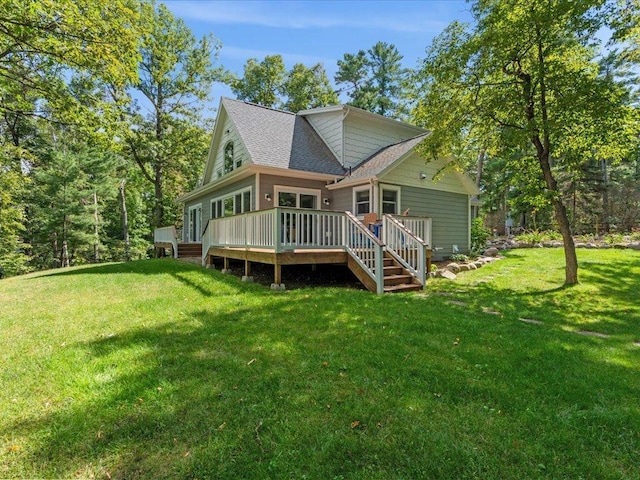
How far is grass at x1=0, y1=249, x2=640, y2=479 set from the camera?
6.85ft

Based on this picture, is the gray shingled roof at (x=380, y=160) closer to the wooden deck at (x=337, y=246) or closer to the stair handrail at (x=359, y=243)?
the wooden deck at (x=337, y=246)

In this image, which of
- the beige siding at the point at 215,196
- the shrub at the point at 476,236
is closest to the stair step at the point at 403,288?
the beige siding at the point at 215,196

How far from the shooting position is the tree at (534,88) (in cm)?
716

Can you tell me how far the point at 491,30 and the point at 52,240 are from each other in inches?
1150

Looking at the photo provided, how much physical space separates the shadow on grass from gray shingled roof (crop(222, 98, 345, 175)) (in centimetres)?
762

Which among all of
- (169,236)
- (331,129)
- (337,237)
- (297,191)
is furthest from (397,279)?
(169,236)

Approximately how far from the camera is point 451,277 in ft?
30.1

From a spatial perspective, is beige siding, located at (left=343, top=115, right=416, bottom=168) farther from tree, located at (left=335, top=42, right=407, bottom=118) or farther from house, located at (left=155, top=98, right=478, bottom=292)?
tree, located at (left=335, top=42, right=407, bottom=118)

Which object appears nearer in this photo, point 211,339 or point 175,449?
point 175,449

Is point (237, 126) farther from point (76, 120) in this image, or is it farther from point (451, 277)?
point (451, 277)

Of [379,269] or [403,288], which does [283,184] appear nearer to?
[379,269]

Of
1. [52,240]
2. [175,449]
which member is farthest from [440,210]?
[52,240]

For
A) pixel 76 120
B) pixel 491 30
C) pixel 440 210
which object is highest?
pixel 491 30

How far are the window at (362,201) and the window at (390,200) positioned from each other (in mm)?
523
